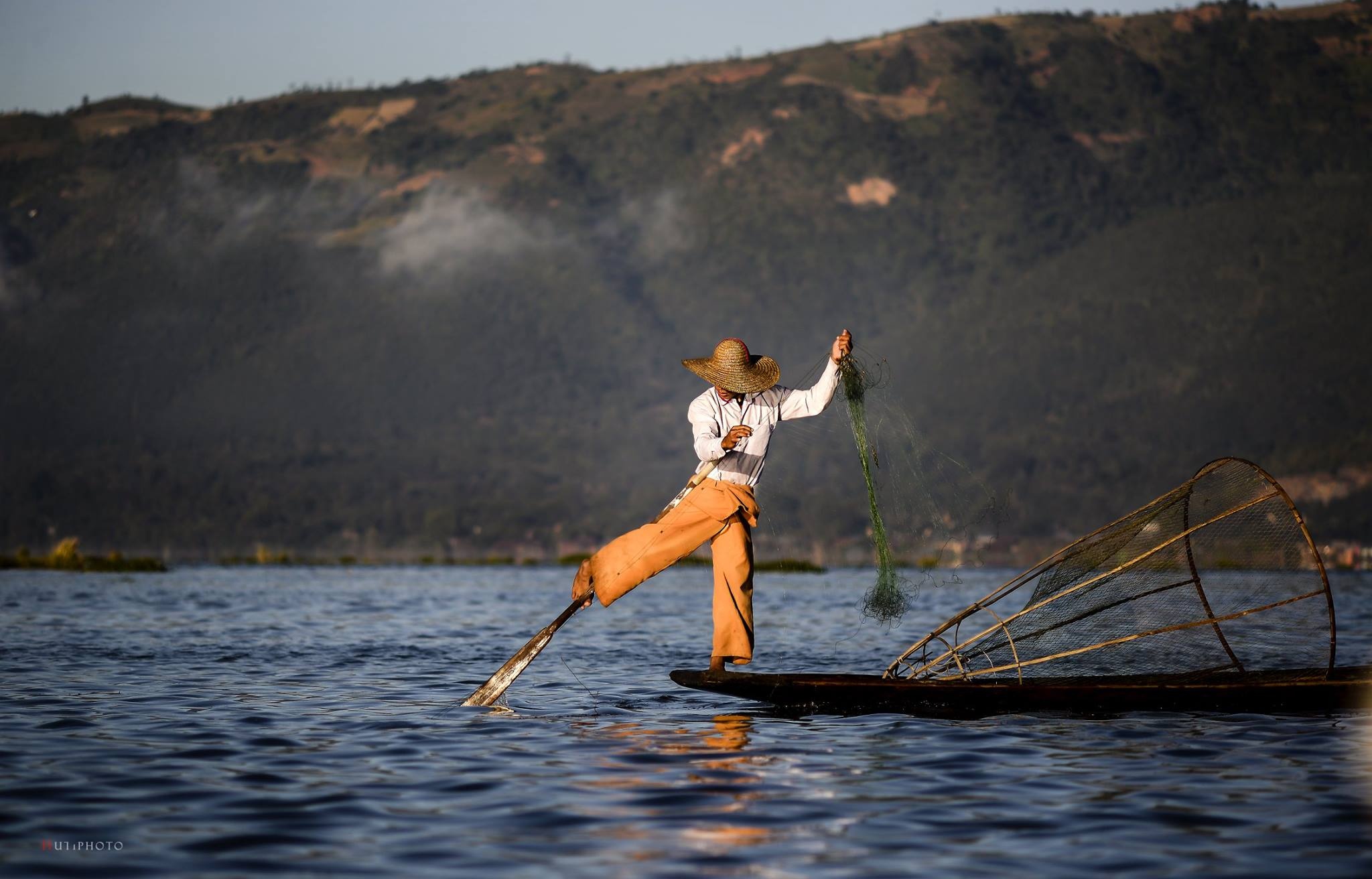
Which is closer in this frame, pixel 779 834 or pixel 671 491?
pixel 779 834

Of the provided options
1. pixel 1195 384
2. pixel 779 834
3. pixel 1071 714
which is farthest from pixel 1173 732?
pixel 1195 384

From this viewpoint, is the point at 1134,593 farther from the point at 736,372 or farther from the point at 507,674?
the point at 507,674

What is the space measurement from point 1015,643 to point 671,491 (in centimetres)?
18348

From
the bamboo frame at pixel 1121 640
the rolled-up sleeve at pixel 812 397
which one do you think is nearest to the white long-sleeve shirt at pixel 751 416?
the rolled-up sleeve at pixel 812 397

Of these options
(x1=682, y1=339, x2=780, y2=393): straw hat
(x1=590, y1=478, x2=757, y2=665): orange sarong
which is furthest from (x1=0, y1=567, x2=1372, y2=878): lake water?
(x1=682, y1=339, x2=780, y2=393): straw hat

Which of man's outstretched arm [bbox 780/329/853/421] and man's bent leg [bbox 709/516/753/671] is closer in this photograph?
man's outstretched arm [bbox 780/329/853/421]

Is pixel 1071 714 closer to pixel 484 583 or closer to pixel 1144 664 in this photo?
pixel 1144 664

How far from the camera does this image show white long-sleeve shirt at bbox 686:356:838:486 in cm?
1384

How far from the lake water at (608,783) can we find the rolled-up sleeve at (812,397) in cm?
277

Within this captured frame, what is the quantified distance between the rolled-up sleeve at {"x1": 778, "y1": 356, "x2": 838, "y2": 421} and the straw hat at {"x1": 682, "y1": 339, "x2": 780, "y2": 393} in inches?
9.4

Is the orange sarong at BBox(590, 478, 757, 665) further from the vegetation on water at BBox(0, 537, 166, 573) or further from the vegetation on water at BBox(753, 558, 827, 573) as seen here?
the vegetation on water at BBox(753, 558, 827, 573)

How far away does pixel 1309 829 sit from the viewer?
9195 mm

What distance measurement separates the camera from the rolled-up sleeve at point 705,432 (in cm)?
1366

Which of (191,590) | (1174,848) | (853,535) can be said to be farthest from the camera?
(853,535)
